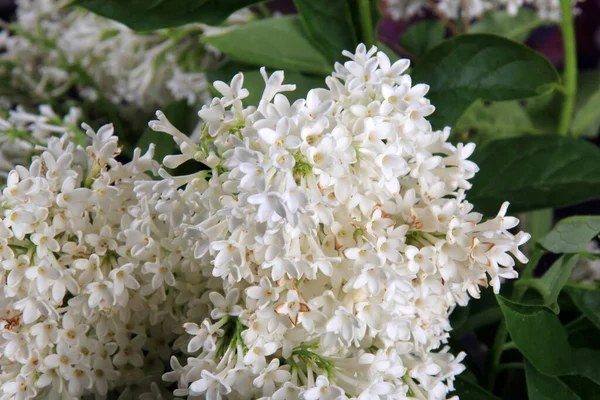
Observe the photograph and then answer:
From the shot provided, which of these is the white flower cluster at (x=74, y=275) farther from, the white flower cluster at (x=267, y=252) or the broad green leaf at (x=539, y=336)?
the broad green leaf at (x=539, y=336)

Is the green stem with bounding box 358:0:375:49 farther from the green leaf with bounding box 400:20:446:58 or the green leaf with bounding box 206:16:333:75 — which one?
the green leaf with bounding box 400:20:446:58

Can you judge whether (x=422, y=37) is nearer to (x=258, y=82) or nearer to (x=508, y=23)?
(x=508, y=23)

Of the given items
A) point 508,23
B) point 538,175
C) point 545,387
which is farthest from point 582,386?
point 508,23

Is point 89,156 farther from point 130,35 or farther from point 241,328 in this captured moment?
point 130,35

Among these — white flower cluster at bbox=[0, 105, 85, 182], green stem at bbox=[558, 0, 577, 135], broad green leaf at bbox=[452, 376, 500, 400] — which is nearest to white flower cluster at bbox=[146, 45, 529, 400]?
broad green leaf at bbox=[452, 376, 500, 400]

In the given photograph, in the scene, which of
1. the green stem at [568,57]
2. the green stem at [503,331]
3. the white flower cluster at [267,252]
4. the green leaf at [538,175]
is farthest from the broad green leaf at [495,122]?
the white flower cluster at [267,252]
